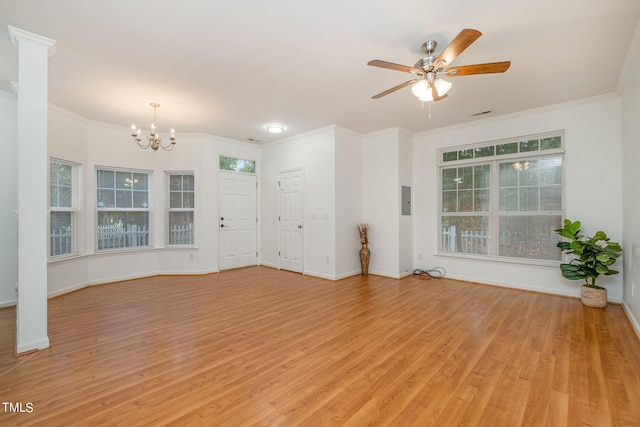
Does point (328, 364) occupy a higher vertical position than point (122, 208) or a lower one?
lower

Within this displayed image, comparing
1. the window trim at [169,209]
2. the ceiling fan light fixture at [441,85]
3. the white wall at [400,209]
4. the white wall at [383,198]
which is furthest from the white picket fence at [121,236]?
the ceiling fan light fixture at [441,85]

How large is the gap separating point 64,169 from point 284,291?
3.97 meters

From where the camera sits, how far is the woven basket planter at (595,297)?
3623 millimetres

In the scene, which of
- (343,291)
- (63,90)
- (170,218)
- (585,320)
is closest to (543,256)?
(585,320)

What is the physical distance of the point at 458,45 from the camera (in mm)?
2164

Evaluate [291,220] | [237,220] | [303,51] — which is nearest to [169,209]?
[237,220]

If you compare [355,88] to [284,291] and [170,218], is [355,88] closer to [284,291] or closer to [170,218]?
[284,291]

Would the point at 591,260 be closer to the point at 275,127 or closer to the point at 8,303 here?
the point at 275,127

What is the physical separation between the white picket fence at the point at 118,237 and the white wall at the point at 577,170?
17.4ft

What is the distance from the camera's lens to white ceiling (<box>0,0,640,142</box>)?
2.25 metres

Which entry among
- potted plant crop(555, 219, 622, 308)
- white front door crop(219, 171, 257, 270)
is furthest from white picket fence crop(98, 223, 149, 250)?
potted plant crop(555, 219, 622, 308)

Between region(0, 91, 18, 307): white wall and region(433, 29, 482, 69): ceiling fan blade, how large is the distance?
5.22 m

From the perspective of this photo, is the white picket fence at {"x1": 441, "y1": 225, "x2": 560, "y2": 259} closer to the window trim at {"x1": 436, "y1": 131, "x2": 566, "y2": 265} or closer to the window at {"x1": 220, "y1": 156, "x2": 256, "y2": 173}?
the window trim at {"x1": 436, "y1": 131, "x2": 566, "y2": 265}

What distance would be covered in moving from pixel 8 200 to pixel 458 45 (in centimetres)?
545
